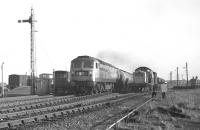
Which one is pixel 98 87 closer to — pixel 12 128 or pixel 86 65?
pixel 86 65

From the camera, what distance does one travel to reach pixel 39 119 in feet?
39.9

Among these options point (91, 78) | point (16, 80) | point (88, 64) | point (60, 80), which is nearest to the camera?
point (91, 78)

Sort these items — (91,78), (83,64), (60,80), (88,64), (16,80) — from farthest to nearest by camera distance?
(16,80)
(60,80)
(83,64)
(88,64)
(91,78)

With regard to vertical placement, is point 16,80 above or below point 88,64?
below

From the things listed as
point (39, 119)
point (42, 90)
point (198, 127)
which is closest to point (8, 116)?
point (39, 119)

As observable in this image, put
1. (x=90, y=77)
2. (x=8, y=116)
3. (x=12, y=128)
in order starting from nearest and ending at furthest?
1. (x=12, y=128)
2. (x=8, y=116)
3. (x=90, y=77)

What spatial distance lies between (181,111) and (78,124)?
6024mm

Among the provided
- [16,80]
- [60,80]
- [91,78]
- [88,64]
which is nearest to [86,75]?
[91,78]

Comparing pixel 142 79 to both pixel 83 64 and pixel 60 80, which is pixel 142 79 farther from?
pixel 83 64

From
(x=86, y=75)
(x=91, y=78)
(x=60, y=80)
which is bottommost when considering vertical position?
(x=60, y=80)

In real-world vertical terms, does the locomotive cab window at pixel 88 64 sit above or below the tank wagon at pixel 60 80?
above

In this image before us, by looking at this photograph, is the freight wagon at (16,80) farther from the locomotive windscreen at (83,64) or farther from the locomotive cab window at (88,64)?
the locomotive cab window at (88,64)

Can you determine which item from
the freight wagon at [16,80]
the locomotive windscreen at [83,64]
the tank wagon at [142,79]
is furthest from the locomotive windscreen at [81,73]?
the freight wagon at [16,80]

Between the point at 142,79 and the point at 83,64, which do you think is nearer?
the point at 83,64
